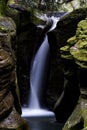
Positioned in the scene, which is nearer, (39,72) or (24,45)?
(24,45)

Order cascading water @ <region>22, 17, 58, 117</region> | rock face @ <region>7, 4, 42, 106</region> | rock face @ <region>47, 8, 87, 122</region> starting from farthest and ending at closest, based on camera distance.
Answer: cascading water @ <region>22, 17, 58, 117</region>, rock face @ <region>7, 4, 42, 106</region>, rock face @ <region>47, 8, 87, 122</region>

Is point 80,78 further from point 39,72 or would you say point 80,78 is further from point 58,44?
point 39,72

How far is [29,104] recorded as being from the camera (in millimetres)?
23609

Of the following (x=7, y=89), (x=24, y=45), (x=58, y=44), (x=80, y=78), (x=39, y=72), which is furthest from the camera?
(x=39, y=72)

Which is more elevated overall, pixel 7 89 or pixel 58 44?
pixel 7 89

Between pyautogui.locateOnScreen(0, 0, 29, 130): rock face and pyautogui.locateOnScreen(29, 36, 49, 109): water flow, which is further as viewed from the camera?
pyautogui.locateOnScreen(29, 36, 49, 109): water flow

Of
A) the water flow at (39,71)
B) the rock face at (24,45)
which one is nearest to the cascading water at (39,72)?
the water flow at (39,71)

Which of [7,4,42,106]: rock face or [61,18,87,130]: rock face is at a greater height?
[61,18,87,130]: rock face

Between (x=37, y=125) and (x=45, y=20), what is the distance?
889 cm

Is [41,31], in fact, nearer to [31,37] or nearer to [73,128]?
[31,37]

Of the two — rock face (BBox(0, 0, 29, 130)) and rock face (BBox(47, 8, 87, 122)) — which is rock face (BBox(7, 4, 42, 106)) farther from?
rock face (BBox(0, 0, 29, 130))

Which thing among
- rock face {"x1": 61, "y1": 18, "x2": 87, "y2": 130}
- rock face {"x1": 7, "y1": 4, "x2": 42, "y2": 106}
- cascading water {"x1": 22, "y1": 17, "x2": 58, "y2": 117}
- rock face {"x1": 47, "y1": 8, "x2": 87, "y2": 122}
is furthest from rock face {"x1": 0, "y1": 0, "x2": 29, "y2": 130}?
cascading water {"x1": 22, "y1": 17, "x2": 58, "y2": 117}

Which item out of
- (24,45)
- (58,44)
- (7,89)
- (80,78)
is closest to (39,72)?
(24,45)

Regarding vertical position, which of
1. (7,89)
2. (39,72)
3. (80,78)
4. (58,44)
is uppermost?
(80,78)
